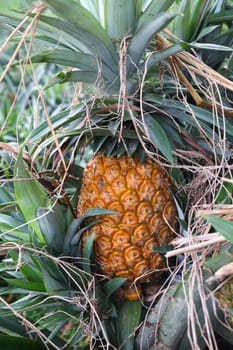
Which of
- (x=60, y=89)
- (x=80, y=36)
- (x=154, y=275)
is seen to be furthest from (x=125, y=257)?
(x=60, y=89)

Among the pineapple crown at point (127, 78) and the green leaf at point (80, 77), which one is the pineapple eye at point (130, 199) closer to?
the pineapple crown at point (127, 78)

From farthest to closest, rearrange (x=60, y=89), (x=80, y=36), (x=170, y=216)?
(x=60, y=89)
(x=170, y=216)
(x=80, y=36)

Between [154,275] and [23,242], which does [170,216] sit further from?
[23,242]

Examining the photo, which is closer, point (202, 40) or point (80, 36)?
point (80, 36)

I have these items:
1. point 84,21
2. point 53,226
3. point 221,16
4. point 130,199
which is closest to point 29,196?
point 53,226

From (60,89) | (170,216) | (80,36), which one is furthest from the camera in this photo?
(60,89)

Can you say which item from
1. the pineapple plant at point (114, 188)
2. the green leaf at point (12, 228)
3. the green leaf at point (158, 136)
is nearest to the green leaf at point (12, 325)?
the pineapple plant at point (114, 188)

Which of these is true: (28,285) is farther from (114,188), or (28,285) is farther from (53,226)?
(114,188)
